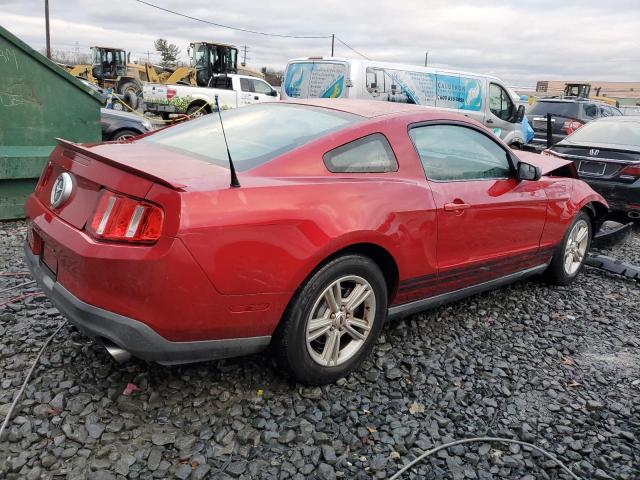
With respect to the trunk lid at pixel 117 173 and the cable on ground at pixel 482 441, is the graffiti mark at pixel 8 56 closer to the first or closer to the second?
the trunk lid at pixel 117 173

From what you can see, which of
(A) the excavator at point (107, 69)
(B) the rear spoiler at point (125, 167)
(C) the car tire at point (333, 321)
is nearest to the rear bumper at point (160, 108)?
(A) the excavator at point (107, 69)

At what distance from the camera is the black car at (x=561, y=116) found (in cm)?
1262

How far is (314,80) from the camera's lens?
11.2 m

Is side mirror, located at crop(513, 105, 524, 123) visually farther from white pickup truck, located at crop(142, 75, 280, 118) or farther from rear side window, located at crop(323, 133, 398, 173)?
rear side window, located at crop(323, 133, 398, 173)

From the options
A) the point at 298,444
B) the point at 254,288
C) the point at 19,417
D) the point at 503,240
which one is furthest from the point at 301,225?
the point at 503,240

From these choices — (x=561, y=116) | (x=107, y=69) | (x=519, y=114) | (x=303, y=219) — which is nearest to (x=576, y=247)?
(x=303, y=219)

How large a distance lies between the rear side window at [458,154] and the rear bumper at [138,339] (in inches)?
59.1

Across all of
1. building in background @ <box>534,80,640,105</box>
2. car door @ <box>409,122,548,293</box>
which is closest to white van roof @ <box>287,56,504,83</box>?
car door @ <box>409,122,548,293</box>

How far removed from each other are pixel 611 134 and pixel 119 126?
696cm

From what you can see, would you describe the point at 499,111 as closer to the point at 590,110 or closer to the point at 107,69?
the point at 590,110

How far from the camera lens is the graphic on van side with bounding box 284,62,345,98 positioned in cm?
1076

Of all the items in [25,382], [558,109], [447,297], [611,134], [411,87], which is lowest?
[25,382]

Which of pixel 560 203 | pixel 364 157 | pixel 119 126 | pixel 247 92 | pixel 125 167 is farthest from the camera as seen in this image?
pixel 247 92

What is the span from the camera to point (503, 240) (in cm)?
360
